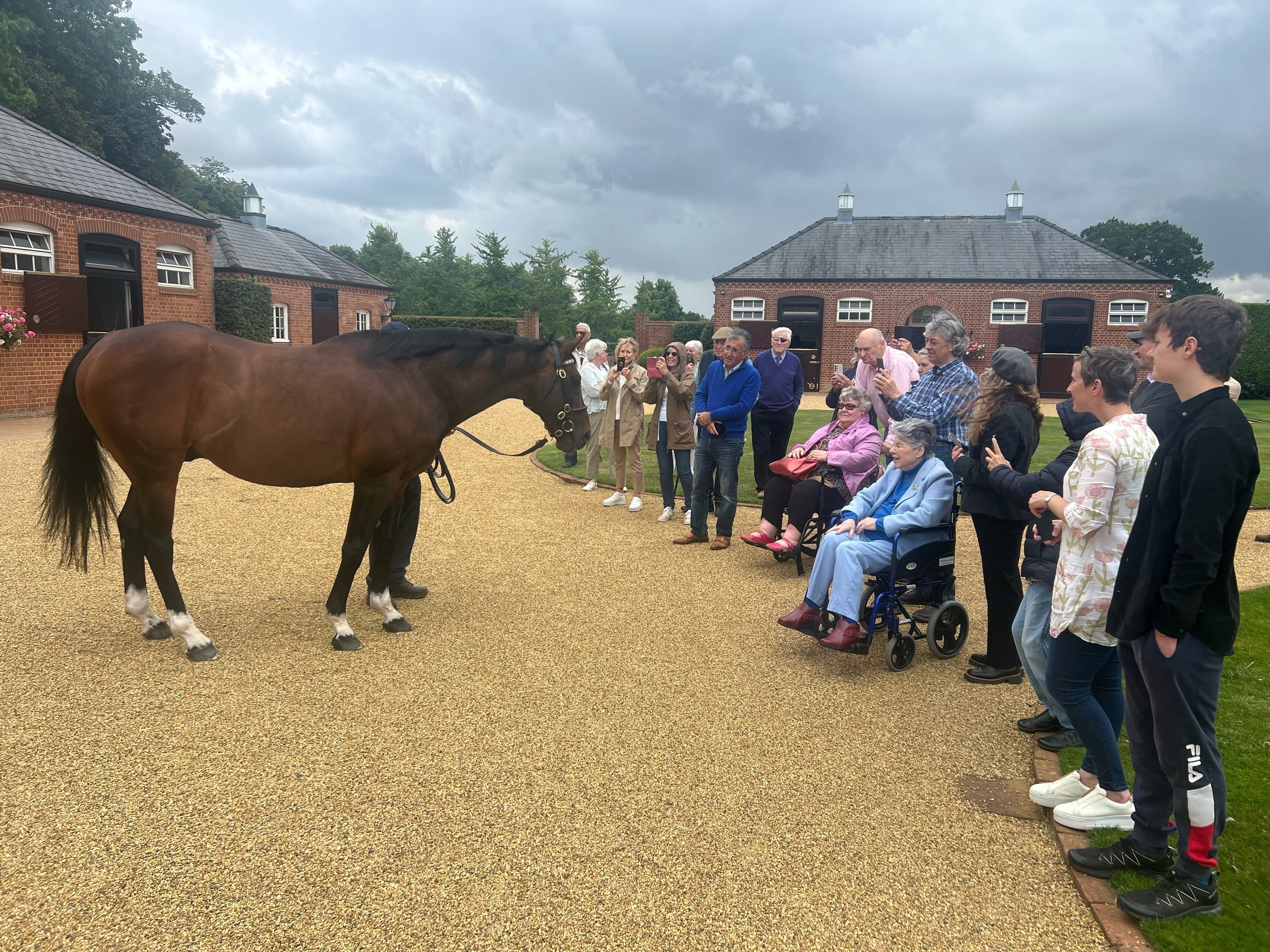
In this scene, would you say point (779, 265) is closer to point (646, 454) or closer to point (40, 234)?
point (646, 454)

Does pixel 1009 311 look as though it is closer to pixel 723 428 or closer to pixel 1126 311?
pixel 1126 311

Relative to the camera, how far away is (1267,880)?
272 centimetres

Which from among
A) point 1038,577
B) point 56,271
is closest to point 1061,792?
point 1038,577

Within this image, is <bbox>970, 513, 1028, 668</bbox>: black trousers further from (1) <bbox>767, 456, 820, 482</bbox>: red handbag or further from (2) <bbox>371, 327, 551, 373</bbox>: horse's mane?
(2) <bbox>371, 327, 551, 373</bbox>: horse's mane

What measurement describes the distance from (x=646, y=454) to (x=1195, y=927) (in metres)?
11.3

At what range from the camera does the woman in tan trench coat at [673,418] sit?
8156 mm

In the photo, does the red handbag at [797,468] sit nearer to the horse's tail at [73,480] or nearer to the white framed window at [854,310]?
the horse's tail at [73,480]

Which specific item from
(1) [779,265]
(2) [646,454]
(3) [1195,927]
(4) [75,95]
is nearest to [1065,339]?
(1) [779,265]

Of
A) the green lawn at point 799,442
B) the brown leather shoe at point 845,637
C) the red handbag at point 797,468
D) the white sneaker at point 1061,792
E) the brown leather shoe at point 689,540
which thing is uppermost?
the red handbag at point 797,468

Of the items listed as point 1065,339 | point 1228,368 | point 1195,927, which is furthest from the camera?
point 1065,339

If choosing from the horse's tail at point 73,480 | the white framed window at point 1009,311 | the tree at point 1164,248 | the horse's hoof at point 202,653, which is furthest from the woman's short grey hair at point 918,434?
the tree at point 1164,248

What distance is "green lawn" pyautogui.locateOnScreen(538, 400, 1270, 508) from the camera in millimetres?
10164

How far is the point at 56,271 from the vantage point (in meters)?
16.7

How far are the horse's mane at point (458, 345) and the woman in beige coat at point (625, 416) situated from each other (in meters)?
2.98
